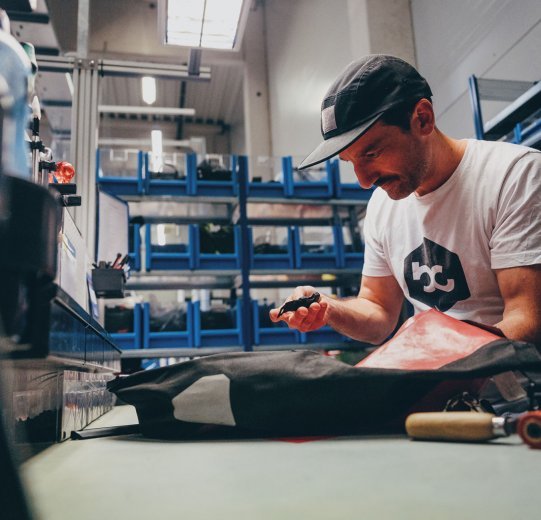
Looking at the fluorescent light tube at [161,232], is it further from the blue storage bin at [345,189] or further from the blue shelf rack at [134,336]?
the blue storage bin at [345,189]

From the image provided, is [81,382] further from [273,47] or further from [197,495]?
[273,47]

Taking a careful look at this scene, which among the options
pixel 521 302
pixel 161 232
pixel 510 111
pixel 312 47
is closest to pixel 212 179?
pixel 161 232

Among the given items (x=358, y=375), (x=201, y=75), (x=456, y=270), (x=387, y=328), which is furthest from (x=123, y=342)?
(x=358, y=375)

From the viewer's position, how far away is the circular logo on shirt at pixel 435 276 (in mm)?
1264

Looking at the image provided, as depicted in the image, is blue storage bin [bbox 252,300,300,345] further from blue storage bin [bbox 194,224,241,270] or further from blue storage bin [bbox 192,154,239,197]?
blue storage bin [bbox 192,154,239,197]

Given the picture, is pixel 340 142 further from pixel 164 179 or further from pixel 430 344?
pixel 164 179

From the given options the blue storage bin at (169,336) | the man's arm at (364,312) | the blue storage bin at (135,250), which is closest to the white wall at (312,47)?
the blue storage bin at (135,250)

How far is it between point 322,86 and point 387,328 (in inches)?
156

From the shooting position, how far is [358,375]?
2.45ft

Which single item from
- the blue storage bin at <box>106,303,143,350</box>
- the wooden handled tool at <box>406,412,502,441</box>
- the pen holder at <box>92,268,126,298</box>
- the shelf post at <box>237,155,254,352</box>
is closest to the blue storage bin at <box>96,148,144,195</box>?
the shelf post at <box>237,155,254,352</box>

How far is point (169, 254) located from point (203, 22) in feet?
5.35

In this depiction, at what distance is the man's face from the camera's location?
3.96 ft

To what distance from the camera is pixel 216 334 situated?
364 centimetres

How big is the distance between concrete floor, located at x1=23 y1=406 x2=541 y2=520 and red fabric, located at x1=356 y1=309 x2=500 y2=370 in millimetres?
125
